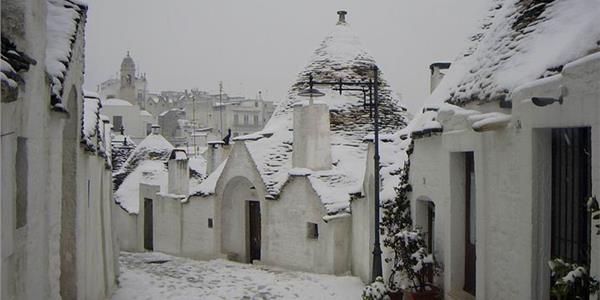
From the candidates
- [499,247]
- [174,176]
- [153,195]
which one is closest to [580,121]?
[499,247]

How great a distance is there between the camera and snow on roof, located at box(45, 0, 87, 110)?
6548 mm

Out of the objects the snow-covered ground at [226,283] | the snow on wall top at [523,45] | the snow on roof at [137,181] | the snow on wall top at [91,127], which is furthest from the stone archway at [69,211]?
the snow on roof at [137,181]

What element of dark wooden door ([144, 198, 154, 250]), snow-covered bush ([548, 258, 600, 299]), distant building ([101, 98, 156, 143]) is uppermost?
distant building ([101, 98, 156, 143])

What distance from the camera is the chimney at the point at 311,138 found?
18.2 metres

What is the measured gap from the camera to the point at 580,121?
15.6 ft

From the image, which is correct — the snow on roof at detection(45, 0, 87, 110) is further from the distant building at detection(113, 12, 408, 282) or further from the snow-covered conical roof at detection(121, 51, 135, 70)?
the snow-covered conical roof at detection(121, 51, 135, 70)

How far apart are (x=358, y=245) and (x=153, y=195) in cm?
1225

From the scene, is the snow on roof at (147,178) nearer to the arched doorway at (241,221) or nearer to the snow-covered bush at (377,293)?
the arched doorway at (241,221)

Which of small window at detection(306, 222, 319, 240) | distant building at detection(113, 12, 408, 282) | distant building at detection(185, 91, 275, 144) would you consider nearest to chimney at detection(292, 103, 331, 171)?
distant building at detection(113, 12, 408, 282)

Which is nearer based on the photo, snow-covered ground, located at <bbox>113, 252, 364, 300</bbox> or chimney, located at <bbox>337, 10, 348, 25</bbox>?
snow-covered ground, located at <bbox>113, 252, 364, 300</bbox>

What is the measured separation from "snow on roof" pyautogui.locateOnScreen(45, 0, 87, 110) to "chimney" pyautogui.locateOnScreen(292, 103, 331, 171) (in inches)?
415

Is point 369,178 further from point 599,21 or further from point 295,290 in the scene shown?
point 599,21

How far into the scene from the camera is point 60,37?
7281 mm

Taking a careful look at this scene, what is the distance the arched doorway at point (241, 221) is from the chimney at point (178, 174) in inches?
112
